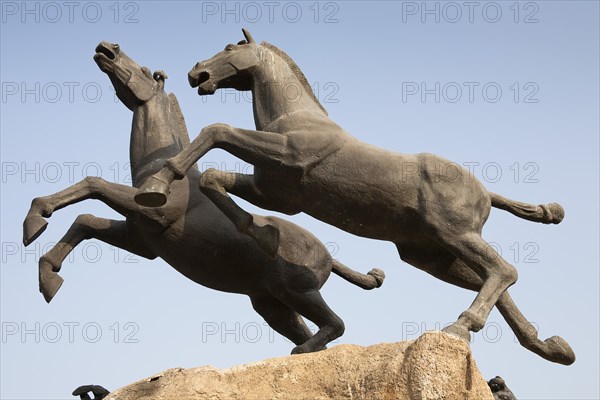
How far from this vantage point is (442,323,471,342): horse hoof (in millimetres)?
7879

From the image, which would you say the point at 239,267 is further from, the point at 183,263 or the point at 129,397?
the point at 129,397

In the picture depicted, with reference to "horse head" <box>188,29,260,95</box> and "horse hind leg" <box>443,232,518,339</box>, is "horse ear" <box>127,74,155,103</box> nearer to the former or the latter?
"horse head" <box>188,29,260,95</box>

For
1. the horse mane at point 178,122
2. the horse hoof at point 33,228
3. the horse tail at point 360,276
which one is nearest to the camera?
the horse hoof at point 33,228

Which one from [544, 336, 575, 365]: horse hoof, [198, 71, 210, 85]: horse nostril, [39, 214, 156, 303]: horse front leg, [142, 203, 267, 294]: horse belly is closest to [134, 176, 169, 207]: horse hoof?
[142, 203, 267, 294]: horse belly

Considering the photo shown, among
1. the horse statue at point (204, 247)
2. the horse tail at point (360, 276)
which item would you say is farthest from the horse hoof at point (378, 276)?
the horse statue at point (204, 247)

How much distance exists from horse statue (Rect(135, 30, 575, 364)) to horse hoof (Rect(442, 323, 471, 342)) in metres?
0.41

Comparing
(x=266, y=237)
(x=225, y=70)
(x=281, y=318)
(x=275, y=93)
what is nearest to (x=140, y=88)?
(x=225, y=70)

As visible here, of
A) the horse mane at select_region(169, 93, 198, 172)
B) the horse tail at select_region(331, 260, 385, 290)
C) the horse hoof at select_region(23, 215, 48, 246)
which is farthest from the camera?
the horse tail at select_region(331, 260, 385, 290)

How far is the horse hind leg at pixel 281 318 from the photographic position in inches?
388

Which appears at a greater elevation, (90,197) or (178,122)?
(178,122)

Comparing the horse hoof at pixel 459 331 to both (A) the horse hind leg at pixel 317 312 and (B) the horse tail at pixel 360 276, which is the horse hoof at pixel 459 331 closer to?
(A) the horse hind leg at pixel 317 312

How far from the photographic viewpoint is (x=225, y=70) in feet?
30.4

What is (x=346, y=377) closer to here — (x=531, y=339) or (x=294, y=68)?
(x=531, y=339)

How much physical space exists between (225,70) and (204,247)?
4.93ft
